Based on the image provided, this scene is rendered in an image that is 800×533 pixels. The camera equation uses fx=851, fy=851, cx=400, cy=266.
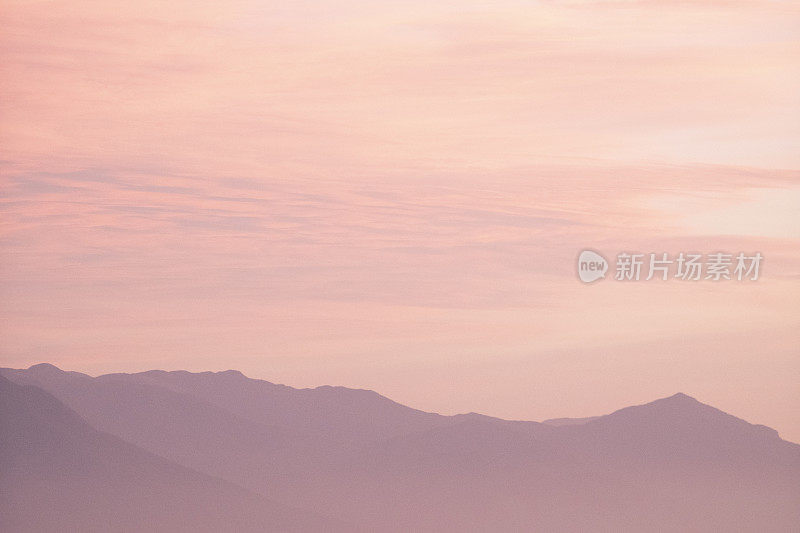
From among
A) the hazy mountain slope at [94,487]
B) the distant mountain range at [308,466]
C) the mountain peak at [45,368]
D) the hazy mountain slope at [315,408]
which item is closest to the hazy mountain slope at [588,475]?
the distant mountain range at [308,466]

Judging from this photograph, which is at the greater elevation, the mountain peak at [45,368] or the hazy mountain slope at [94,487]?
the mountain peak at [45,368]

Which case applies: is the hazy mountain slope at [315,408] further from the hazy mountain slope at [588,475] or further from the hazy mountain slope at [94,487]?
the hazy mountain slope at [94,487]

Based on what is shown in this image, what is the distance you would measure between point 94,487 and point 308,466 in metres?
4.18

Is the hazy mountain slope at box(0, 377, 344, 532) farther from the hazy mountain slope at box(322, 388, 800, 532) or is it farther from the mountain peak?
the hazy mountain slope at box(322, 388, 800, 532)

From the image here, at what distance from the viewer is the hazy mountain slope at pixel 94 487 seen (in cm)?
1248

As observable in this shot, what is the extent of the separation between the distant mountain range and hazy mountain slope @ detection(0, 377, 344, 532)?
4cm

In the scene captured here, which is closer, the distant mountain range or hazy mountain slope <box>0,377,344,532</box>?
hazy mountain slope <box>0,377,344,532</box>

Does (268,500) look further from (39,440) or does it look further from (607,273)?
(607,273)

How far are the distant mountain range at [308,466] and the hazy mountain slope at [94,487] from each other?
0.04 metres

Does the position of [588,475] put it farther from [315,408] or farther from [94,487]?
[94,487]

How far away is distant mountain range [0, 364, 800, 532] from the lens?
44.6ft

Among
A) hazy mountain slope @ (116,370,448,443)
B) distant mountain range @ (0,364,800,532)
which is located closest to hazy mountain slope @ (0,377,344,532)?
distant mountain range @ (0,364,800,532)

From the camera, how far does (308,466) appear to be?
54.0 feet

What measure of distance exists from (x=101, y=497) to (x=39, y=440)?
7.94ft
